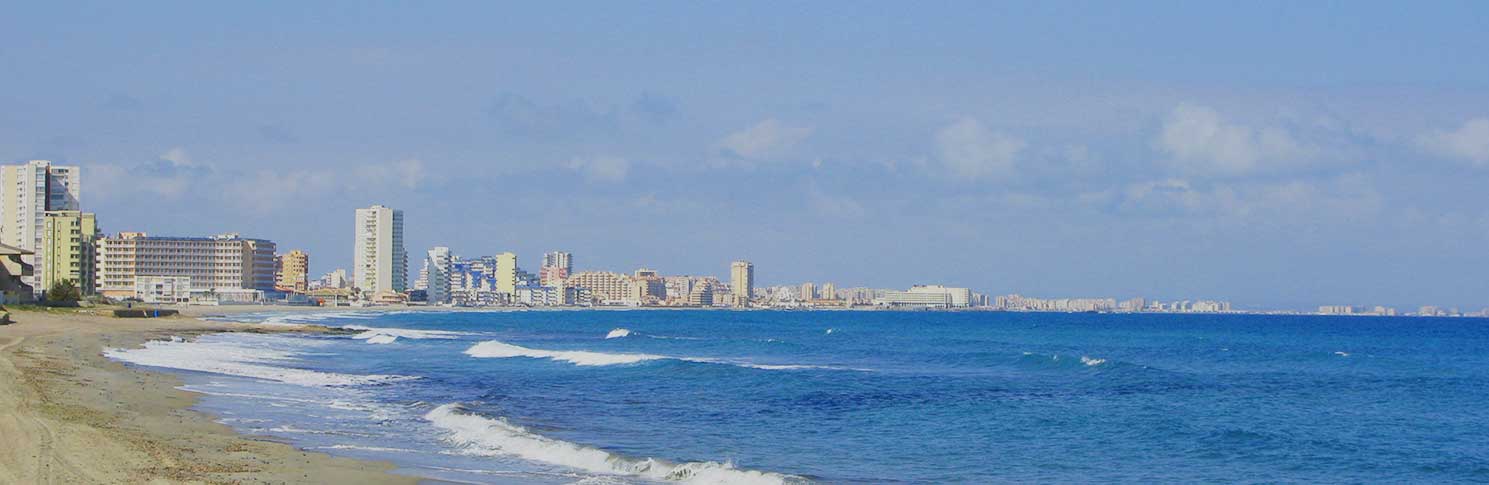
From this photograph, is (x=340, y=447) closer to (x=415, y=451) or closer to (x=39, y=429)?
(x=415, y=451)

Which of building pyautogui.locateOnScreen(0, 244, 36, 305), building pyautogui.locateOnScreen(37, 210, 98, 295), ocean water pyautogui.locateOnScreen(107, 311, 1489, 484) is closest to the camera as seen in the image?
ocean water pyautogui.locateOnScreen(107, 311, 1489, 484)

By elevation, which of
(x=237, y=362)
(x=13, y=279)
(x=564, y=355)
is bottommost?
(x=564, y=355)

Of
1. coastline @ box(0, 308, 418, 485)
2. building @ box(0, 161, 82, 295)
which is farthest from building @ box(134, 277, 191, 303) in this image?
coastline @ box(0, 308, 418, 485)

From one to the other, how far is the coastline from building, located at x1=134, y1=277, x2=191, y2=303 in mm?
166802

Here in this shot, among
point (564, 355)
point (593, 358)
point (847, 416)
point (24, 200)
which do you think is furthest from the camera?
point (24, 200)

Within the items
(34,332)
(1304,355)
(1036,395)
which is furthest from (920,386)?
(34,332)

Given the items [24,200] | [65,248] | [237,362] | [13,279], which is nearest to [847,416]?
[237,362]

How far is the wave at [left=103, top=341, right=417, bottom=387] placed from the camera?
36.2m

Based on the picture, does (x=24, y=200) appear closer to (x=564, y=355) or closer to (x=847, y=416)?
(x=564, y=355)

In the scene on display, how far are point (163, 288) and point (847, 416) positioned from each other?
601 ft

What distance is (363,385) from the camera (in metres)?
34.7

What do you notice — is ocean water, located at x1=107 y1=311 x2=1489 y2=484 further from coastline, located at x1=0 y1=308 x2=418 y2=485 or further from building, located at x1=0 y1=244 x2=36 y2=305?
building, located at x1=0 y1=244 x2=36 y2=305

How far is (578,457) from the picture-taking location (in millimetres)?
20516

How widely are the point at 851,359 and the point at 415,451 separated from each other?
108 ft
